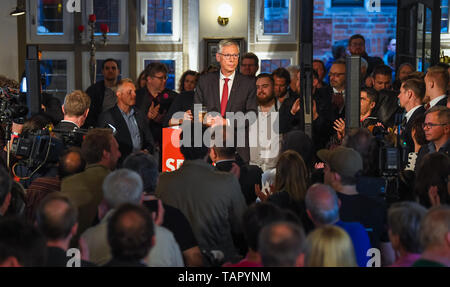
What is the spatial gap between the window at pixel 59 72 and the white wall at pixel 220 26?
197 cm

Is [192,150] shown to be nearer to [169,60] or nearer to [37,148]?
[37,148]

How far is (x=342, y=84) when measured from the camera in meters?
6.32

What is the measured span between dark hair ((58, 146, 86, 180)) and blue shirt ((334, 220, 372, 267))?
159 centimetres

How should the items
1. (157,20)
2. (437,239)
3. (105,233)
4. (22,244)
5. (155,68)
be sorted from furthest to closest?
(157,20)
(155,68)
(105,233)
(437,239)
(22,244)

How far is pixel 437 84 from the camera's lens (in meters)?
5.33

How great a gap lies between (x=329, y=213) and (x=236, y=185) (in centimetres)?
70

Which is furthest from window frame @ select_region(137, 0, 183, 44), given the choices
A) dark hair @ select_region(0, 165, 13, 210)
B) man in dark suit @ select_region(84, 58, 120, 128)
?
dark hair @ select_region(0, 165, 13, 210)

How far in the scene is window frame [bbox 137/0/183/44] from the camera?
10.2 meters

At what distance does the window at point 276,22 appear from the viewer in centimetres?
1017

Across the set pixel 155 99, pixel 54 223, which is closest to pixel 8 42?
pixel 155 99
